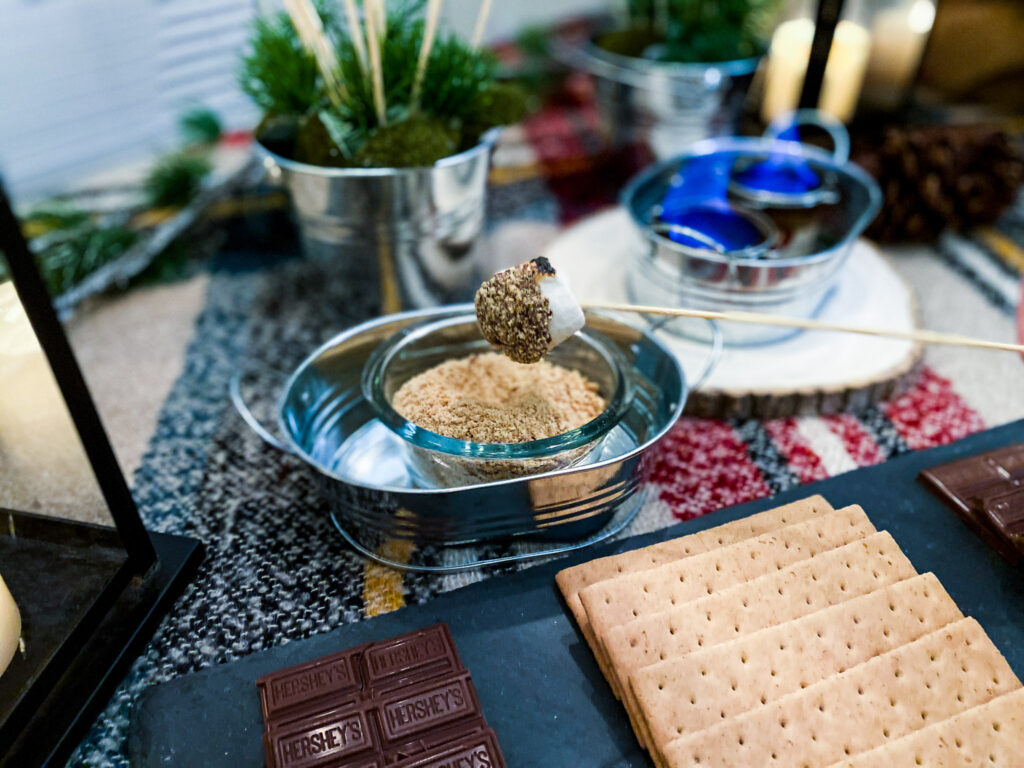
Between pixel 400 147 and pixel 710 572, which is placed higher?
pixel 400 147

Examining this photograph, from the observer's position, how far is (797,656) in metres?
0.48

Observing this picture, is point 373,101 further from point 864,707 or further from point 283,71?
point 864,707

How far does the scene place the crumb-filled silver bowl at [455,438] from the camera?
540 mm

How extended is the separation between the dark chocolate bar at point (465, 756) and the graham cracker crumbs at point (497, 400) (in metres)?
0.20

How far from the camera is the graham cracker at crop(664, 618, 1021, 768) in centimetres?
44

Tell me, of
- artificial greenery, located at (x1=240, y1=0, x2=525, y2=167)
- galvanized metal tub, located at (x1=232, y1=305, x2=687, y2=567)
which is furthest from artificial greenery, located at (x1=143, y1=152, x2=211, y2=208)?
galvanized metal tub, located at (x1=232, y1=305, x2=687, y2=567)

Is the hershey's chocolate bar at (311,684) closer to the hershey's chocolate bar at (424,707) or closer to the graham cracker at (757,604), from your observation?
the hershey's chocolate bar at (424,707)

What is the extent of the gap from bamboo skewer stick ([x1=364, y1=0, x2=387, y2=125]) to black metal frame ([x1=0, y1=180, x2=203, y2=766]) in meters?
0.36

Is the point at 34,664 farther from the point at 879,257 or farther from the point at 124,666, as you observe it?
the point at 879,257

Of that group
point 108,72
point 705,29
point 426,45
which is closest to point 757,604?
point 426,45

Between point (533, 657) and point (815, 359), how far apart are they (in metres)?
0.42

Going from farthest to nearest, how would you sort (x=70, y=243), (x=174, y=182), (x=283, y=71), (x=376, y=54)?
(x=174, y=182)
(x=70, y=243)
(x=283, y=71)
(x=376, y=54)

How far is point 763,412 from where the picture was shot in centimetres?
73

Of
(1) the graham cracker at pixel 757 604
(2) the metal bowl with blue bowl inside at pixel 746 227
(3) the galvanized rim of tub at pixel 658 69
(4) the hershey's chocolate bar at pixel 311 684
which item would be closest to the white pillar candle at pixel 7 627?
(4) the hershey's chocolate bar at pixel 311 684
